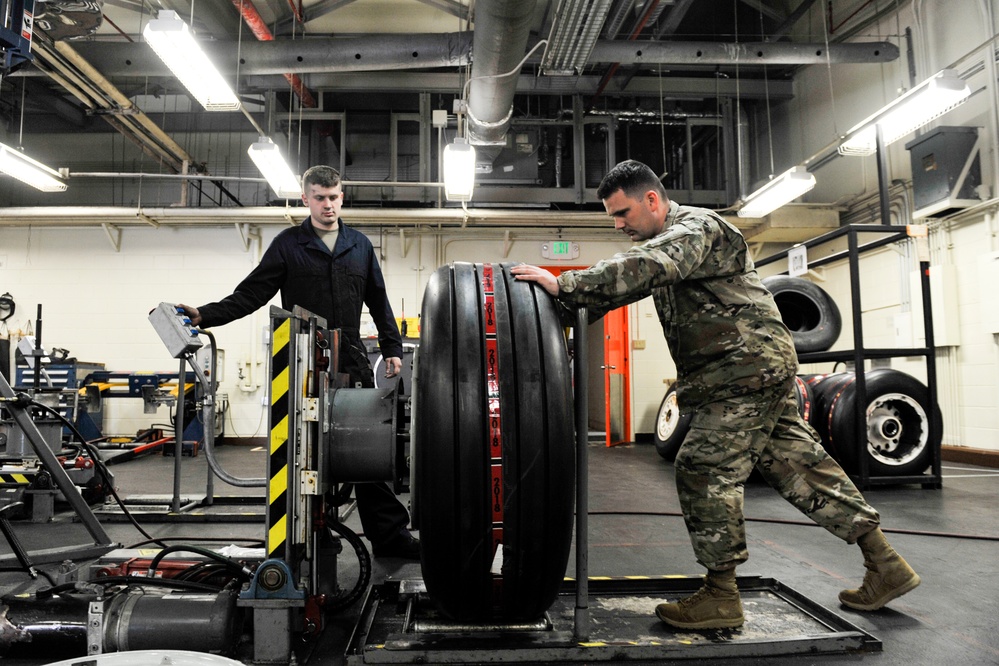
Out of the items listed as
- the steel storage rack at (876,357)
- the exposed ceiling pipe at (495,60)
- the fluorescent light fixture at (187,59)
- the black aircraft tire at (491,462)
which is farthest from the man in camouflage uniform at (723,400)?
the fluorescent light fixture at (187,59)

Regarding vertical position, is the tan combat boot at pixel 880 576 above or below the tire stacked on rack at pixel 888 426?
below

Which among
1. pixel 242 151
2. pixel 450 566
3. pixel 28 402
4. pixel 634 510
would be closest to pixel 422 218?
pixel 242 151

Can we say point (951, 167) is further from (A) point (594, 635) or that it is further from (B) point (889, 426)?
(A) point (594, 635)

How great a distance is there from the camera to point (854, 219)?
8086 millimetres

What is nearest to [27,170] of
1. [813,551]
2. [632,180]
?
[632,180]

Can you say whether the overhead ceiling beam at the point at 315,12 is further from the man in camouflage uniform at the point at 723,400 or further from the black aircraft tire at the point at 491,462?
the black aircraft tire at the point at 491,462

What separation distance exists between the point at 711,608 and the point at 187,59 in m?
4.71

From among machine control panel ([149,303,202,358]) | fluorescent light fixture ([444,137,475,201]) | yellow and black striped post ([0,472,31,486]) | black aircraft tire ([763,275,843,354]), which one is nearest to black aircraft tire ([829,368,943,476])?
black aircraft tire ([763,275,843,354])

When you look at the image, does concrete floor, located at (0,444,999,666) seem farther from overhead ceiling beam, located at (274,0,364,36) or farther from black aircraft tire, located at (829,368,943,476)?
overhead ceiling beam, located at (274,0,364,36)

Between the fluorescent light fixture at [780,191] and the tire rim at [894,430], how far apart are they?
2559 mm

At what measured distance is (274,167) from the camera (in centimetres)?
623

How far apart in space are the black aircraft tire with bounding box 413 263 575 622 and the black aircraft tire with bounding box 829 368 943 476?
12.9 feet

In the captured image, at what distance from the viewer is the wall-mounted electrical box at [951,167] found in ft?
19.2

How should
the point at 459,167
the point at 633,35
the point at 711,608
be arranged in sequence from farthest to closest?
1. the point at 633,35
2. the point at 459,167
3. the point at 711,608
